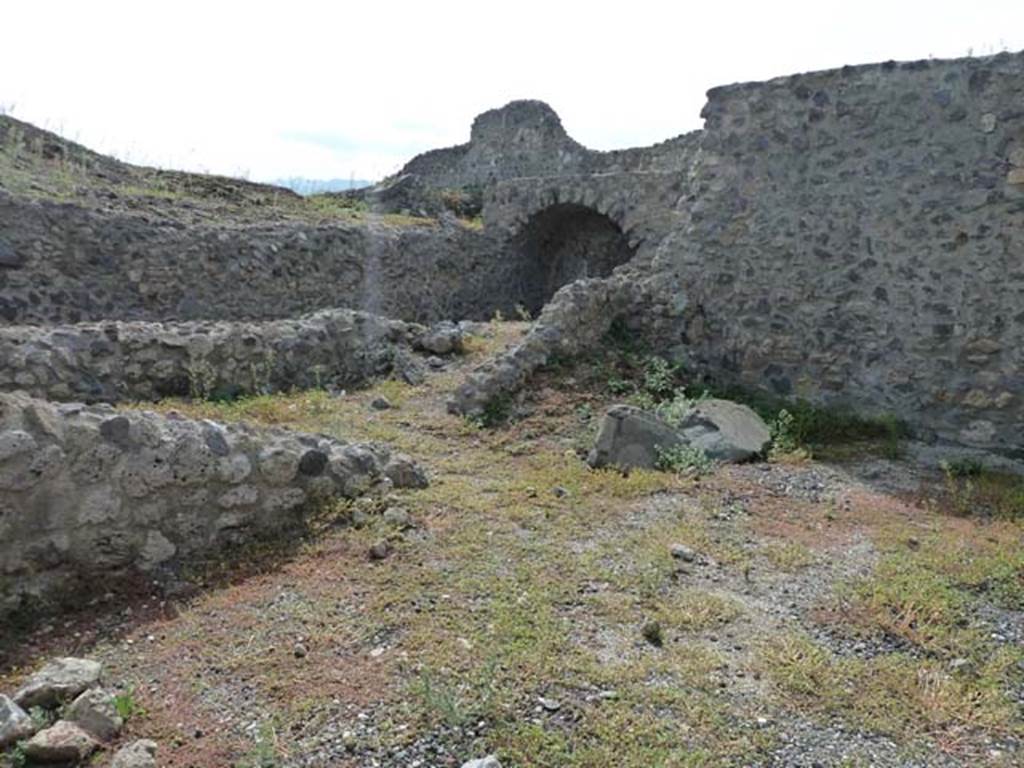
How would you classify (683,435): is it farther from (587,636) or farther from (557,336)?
(587,636)

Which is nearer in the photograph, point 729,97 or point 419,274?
point 729,97

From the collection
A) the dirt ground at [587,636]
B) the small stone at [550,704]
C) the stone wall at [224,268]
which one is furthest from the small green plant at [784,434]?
the stone wall at [224,268]

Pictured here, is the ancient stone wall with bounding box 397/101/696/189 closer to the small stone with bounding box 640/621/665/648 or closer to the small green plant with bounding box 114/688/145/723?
the small stone with bounding box 640/621/665/648

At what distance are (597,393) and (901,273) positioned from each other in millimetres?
3195

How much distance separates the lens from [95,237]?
10.7 metres

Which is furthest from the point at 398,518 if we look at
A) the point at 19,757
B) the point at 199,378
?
the point at 199,378

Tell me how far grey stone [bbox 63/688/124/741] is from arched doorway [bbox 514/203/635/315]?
44.5 ft

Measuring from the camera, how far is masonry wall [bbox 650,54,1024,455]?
7922mm

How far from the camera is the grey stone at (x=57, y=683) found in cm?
343

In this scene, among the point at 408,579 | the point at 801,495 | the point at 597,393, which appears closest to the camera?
the point at 408,579

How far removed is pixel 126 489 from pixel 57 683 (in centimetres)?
129

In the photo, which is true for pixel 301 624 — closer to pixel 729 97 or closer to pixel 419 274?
pixel 729 97

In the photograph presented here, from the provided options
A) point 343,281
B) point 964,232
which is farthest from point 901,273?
point 343,281

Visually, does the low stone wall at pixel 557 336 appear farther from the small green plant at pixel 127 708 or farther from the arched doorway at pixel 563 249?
the arched doorway at pixel 563 249
